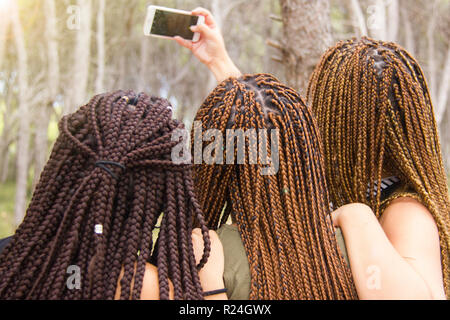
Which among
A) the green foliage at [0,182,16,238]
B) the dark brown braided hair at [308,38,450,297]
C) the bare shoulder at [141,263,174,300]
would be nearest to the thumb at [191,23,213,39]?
the dark brown braided hair at [308,38,450,297]

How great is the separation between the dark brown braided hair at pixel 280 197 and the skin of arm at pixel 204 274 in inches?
3.6

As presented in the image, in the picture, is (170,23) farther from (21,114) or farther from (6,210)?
(6,210)

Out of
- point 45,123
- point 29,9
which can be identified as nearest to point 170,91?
point 29,9

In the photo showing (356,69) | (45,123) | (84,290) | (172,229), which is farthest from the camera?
(45,123)

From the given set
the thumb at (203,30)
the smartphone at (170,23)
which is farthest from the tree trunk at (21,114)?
the thumb at (203,30)

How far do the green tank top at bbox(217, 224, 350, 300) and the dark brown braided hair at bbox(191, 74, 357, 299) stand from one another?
27 millimetres

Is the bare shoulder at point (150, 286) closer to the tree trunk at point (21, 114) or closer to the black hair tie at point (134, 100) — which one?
the black hair tie at point (134, 100)

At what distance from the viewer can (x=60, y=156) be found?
116 cm

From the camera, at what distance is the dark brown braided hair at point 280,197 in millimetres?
1207

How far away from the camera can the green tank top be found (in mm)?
1212

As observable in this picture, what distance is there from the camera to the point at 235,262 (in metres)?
1.25

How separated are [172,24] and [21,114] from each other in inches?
167
